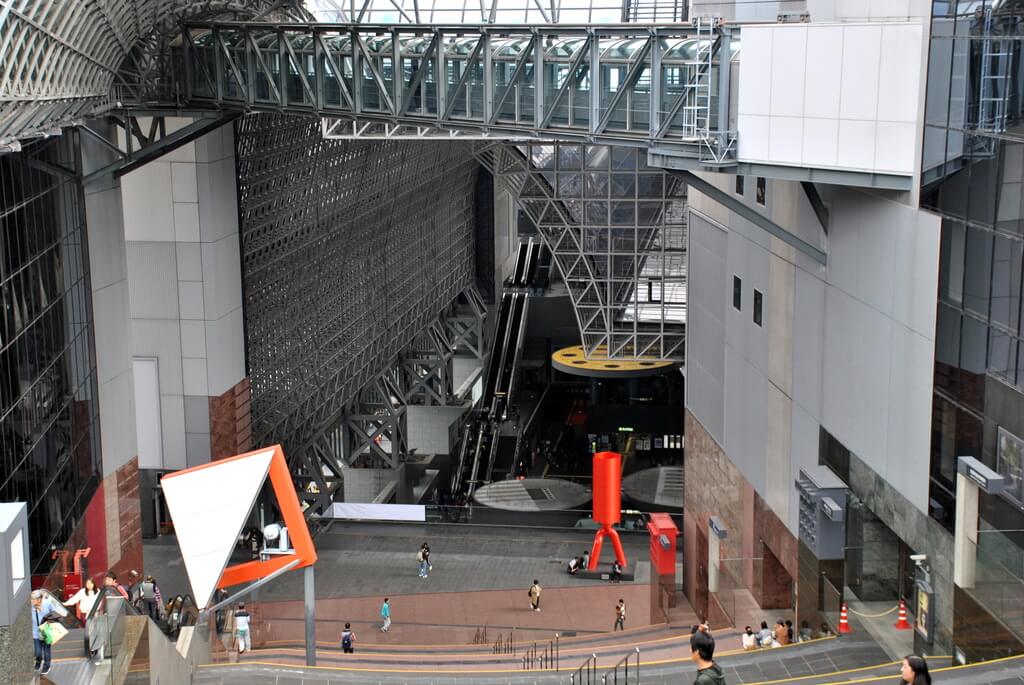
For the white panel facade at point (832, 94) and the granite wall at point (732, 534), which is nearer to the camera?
the white panel facade at point (832, 94)

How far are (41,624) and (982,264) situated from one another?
14.0 metres

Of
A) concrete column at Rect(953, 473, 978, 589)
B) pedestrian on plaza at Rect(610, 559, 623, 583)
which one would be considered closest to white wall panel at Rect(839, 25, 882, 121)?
concrete column at Rect(953, 473, 978, 589)

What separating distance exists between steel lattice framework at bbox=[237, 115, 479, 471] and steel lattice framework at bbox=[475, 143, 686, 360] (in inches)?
258

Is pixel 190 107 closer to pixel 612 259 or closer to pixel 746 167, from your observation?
pixel 746 167

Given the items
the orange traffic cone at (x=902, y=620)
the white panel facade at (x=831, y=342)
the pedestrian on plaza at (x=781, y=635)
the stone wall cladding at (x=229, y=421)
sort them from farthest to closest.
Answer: the stone wall cladding at (x=229, y=421) → the pedestrian on plaza at (x=781, y=635) → the orange traffic cone at (x=902, y=620) → the white panel facade at (x=831, y=342)

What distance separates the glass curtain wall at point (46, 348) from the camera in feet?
86.9

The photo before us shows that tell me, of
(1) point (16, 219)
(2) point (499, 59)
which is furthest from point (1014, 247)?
(1) point (16, 219)

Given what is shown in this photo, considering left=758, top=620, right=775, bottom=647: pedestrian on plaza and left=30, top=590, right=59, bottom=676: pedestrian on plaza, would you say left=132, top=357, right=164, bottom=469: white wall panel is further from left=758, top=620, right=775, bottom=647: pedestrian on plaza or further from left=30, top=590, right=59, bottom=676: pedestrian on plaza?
left=30, top=590, right=59, bottom=676: pedestrian on plaza

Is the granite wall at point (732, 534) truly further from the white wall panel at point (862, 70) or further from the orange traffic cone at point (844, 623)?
the white wall panel at point (862, 70)

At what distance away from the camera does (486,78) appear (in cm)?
3150

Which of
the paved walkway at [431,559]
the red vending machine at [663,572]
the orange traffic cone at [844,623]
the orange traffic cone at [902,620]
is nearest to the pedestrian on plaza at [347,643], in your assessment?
the paved walkway at [431,559]

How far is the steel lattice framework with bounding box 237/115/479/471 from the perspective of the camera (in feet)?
149

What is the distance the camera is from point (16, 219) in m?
27.2

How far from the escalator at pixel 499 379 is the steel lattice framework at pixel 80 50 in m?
31.0
